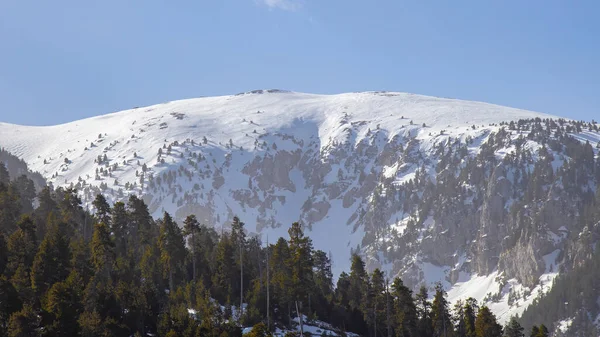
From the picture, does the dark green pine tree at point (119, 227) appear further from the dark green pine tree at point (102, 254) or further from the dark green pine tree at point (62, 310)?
the dark green pine tree at point (62, 310)

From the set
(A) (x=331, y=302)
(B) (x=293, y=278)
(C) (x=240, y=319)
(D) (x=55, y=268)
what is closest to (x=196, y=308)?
(C) (x=240, y=319)

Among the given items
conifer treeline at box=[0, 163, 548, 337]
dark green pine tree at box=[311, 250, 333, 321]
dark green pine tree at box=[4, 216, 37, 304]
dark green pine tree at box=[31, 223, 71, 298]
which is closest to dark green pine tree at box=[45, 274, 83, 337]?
conifer treeline at box=[0, 163, 548, 337]

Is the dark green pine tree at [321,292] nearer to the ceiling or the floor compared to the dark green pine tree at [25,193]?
nearer to the floor

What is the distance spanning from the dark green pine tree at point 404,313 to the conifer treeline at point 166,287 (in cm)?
18

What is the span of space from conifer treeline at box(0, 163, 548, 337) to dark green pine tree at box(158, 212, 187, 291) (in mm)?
180

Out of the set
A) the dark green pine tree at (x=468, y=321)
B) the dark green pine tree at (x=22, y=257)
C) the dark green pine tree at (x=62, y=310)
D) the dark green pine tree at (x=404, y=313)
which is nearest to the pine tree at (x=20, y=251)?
the dark green pine tree at (x=22, y=257)

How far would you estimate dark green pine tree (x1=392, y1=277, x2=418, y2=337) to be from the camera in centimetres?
10944

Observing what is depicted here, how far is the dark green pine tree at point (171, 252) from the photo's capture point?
111 meters

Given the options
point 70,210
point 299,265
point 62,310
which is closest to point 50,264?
point 62,310

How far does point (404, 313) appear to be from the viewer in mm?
109375

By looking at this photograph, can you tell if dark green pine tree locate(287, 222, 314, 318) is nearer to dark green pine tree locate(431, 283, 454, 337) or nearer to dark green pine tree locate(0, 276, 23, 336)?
dark green pine tree locate(431, 283, 454, 337)

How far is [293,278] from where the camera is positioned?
331 feet

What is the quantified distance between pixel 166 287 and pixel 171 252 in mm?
5327

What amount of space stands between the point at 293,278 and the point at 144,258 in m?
24.3
